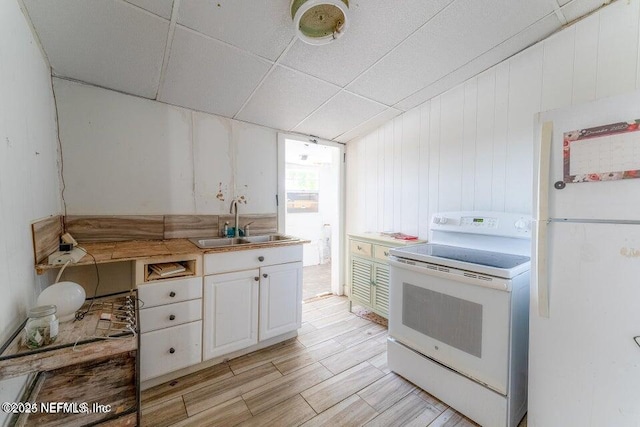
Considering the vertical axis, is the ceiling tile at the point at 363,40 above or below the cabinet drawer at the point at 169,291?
above

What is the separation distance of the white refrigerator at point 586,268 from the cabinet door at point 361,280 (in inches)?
57.3

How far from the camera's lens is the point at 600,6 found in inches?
60.1

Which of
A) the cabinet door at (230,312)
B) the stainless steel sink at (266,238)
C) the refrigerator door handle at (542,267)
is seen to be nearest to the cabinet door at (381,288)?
the stainless steel sink at (266,238)

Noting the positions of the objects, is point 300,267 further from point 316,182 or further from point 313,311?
point 316,182

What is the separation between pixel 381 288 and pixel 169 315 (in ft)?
5.89

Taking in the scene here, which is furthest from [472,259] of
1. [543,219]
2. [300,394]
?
[300,394]

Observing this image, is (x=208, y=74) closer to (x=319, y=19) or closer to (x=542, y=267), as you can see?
(x=319, y=19)

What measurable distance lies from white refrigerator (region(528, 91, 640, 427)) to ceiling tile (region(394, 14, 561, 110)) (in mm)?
912

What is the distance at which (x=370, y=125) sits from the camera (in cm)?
289

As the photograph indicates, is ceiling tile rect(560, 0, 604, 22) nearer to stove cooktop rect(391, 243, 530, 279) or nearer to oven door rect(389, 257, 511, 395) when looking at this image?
stove cooktop rect(391, 243, 530, 279)

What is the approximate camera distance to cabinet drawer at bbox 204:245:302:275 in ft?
6.06

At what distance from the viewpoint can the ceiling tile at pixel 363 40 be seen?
1.46 metres

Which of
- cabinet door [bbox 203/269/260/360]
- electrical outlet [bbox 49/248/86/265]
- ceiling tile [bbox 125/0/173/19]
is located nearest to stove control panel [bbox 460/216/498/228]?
cabinet door [bbox 203/269/260/360]

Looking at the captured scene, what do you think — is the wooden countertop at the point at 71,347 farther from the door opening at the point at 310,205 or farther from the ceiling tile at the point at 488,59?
the door opening at the point at 310,205
